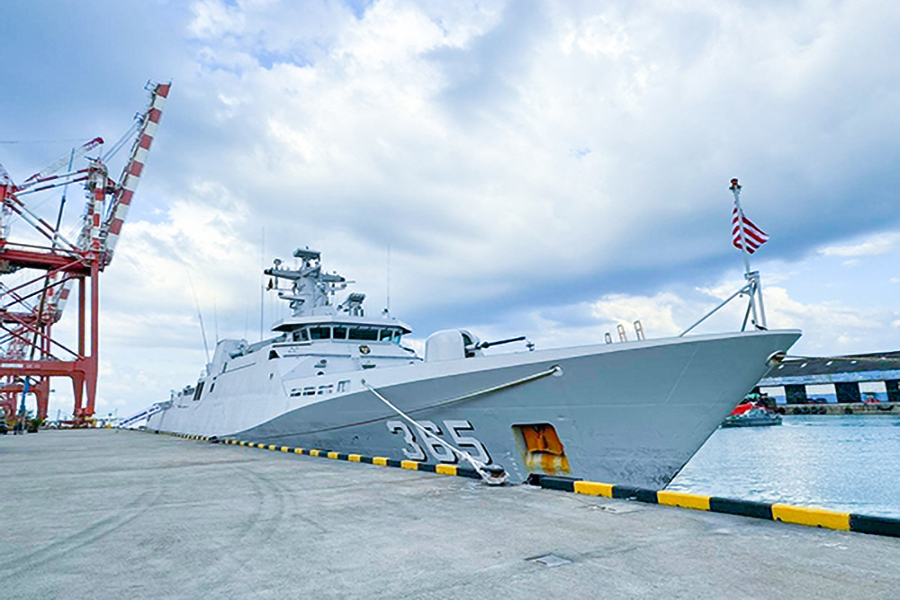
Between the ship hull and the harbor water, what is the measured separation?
116cm

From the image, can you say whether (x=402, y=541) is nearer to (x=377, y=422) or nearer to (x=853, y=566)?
(x=853, y=566)

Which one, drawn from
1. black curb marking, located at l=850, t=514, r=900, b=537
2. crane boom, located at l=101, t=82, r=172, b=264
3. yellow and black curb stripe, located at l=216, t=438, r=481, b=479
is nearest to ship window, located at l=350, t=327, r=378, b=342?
yellow and black curb stripe, located at l=216, t=438, r=481, b=479

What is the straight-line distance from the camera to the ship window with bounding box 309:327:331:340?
14477mm

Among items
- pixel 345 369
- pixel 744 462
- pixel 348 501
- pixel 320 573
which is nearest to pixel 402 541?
pixel 320 573

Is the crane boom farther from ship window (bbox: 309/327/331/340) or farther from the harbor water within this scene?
the harbor water

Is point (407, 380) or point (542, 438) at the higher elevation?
point (407, 380)

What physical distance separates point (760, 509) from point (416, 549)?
284cm

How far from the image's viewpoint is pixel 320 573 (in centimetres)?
324

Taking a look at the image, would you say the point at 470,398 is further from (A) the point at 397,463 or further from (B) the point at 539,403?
(A) the point at 397,463

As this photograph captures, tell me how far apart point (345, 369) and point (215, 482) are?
5.86 m

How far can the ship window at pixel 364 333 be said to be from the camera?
1470cm

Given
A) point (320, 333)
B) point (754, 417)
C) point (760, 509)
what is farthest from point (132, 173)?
point (754, 417)

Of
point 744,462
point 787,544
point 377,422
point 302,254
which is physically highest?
point 302,254

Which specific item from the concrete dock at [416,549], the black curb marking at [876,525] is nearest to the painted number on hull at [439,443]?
the concrete dock at [416,549]
